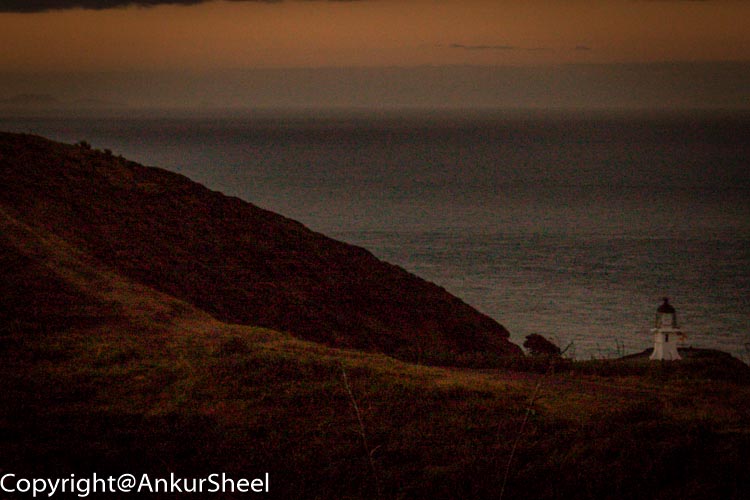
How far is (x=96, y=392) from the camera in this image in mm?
11016

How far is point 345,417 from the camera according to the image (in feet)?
33.2

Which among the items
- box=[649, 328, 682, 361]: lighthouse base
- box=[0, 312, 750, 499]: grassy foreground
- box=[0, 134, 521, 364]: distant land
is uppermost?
box=[0, 134, 521, 364]: distant land

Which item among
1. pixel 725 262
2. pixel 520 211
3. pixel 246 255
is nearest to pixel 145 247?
pixel 246 255

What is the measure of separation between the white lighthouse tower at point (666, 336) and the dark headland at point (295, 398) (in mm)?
852

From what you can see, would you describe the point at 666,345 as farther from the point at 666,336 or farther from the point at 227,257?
the point at 227,257

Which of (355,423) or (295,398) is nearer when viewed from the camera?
(355,423)

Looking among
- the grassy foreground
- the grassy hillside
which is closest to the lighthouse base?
the grassy hillside

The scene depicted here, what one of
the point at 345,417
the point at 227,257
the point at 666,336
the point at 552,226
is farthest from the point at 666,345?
the point at 552,226

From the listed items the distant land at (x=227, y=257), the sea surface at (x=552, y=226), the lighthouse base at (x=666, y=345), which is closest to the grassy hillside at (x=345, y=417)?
the lighthouse base at (x=666, y=345)

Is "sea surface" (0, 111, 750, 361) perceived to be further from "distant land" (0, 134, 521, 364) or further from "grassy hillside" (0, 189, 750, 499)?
"grassy hillside" (0, 189, 750, 499)

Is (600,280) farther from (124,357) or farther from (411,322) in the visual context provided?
(124,357)

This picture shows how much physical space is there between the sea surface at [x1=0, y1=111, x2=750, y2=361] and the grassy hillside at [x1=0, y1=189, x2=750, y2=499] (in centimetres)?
1567

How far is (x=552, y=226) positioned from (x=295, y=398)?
193 ft

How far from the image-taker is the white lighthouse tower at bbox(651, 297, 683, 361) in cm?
1555
